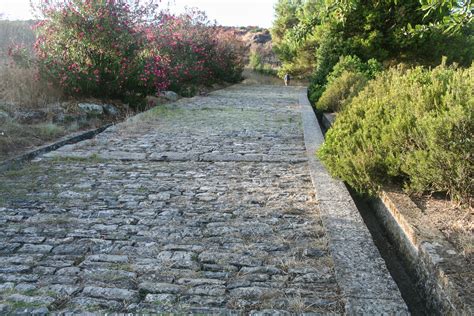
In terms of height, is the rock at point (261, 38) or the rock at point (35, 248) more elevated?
the rock at point (261, 38)

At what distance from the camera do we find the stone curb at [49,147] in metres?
5.65

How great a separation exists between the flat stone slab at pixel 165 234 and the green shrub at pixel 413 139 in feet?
2.17

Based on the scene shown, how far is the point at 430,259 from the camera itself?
292 cm

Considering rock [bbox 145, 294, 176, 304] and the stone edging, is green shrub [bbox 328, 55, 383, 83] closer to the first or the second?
the stone edging

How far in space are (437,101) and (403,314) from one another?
2.63 metres

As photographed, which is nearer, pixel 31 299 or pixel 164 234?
pixel 31 299

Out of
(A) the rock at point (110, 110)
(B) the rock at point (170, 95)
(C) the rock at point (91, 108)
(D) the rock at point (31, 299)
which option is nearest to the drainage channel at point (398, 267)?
(D) the rock at point (31, 299)

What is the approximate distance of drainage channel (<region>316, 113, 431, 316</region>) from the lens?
3.00 meters

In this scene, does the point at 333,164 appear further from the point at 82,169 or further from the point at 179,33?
the point at 179,33

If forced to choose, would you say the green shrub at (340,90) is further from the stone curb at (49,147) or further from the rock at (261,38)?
the rock at (261,38)

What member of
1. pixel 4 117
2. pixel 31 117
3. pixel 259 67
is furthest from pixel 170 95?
pixel 259 67

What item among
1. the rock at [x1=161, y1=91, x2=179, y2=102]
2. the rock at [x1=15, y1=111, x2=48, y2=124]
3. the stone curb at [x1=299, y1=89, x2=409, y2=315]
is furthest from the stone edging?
the rock at [x1=161, y1=91, x2=179, y2=102]

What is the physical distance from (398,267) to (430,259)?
0.64m

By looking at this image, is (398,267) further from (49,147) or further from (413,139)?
(49,147)
